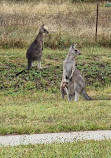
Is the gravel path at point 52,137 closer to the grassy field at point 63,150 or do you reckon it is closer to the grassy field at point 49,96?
the grassy field at point 49,96

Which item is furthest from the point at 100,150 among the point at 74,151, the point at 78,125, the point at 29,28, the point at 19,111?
the point at 29,28

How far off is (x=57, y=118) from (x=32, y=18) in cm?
1526

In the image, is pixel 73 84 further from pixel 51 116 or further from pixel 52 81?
pixel 51 116

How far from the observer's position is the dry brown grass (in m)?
18.7

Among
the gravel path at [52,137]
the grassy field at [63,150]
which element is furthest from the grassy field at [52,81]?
the gravel path at [52,137]

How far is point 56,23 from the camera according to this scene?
2281cm

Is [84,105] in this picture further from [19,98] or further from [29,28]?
[29,28]

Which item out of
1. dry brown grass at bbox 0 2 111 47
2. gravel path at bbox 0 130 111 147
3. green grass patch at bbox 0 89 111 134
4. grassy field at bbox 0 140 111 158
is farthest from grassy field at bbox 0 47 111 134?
grassy field at bbox 0 140 111 158

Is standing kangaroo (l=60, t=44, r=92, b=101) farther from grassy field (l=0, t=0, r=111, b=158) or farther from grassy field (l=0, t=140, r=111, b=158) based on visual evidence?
grassy field (l=0, t=140, r=111, b=158)

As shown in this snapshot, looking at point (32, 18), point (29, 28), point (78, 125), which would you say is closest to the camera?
point (78, 125)

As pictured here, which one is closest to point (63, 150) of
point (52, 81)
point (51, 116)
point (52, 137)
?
point (52, 137)

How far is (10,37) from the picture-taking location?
18.1 metres

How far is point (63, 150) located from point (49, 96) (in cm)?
577

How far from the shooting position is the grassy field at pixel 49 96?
8.28 metres
